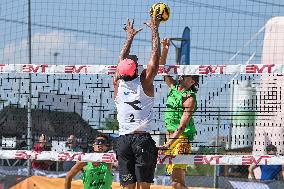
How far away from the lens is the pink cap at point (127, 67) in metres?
10.5

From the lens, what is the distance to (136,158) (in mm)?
10453

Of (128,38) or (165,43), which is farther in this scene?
(165,43)

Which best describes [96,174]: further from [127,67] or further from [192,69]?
[127,67]

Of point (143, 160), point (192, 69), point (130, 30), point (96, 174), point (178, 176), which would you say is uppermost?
point (130, 30)

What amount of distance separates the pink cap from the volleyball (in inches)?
33.2

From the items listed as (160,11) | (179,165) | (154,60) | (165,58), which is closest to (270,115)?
(179,165)

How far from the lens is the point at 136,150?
10430mm

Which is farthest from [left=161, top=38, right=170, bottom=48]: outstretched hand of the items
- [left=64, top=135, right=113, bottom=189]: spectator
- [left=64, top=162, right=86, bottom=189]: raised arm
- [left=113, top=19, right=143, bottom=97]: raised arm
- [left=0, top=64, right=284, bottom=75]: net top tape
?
[left=64, top=162, right=86, bottom=189]: raised arm

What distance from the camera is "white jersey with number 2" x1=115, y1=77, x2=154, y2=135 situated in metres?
10.5

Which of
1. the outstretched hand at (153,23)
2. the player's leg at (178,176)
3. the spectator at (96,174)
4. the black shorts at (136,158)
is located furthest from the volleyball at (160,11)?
the spectator at (96,174)

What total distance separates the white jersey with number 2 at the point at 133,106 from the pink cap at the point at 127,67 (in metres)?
0.11

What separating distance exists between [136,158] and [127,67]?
110 cm

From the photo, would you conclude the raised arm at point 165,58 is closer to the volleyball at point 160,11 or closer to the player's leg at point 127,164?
the volleyball at point 160,11

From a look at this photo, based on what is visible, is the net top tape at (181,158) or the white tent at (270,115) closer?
the net top tape at (181,158)
